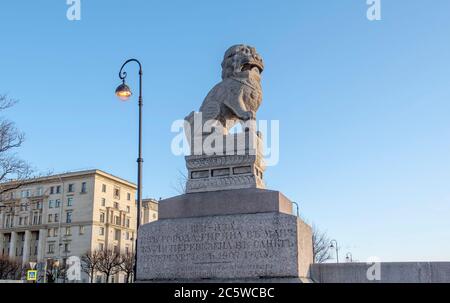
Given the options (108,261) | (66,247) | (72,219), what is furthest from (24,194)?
(108,261)

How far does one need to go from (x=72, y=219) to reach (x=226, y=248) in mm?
78176

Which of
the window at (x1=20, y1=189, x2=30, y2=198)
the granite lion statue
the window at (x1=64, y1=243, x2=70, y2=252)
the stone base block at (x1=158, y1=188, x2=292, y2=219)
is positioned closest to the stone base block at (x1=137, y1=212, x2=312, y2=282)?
the stone base block at (x1=158, y1=188, x2=292, y2=219)

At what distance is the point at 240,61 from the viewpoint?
12148mm

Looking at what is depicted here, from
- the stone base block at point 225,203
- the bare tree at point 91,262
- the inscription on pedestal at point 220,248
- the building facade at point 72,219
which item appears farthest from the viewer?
the building facade at point 72,219

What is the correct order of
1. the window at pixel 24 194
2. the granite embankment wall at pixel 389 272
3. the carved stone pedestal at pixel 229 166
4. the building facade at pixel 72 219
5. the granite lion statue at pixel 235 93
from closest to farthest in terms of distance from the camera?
the granite embankment wall at pixel 389 272 < the carved stone pedestal at pixel 229 166 < the granite lion statue at pixel 235 93 < the building facade at pixel 72 219 < the window at pixel 24 194

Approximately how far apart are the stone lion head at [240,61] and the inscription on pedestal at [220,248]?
165 inches

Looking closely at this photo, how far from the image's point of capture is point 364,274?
9727 millimetres

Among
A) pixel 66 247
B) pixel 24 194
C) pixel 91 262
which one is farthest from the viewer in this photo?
pixel 24 194

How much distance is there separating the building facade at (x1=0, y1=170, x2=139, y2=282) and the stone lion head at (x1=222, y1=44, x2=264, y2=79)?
7183cm

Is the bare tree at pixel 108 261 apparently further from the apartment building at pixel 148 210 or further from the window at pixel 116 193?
the apartment building at pixel 148 210

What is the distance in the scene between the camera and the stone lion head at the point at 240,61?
12.1 metres

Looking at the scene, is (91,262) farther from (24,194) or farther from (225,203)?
(225,203)

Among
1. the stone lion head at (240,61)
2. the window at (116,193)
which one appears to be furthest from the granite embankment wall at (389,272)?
the window at (116,193)
